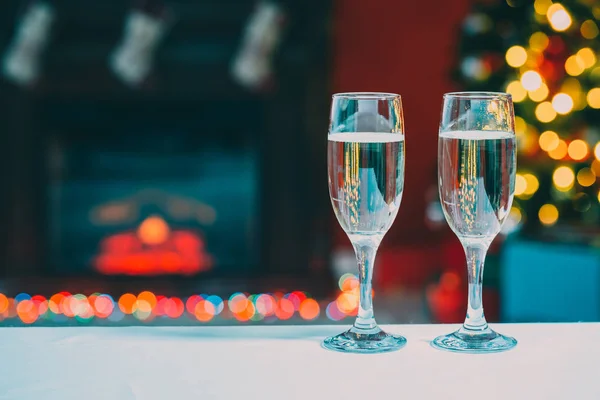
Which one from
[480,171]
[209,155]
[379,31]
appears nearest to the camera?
[480,171]

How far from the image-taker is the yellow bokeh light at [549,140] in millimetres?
3213

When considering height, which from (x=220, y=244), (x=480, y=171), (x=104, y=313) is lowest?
(x=104, y=313)

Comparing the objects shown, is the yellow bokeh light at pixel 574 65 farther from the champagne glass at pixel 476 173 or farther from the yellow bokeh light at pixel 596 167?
the champagne glass at pixel 476 173

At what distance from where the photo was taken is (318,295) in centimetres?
339

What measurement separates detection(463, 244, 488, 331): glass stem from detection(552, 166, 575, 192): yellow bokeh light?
2634 mm

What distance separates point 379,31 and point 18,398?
352cm

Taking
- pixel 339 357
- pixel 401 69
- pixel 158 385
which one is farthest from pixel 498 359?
pixel 401 69

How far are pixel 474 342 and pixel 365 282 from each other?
0.10 meters

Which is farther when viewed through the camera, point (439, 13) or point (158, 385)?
point (439, 13)

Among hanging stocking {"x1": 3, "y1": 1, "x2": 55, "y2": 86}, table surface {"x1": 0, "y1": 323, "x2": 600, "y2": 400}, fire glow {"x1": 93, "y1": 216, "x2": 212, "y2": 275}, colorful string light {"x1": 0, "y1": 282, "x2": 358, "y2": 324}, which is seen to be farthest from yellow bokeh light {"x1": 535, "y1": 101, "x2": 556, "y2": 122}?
table surface {"x1": 0, "y1": 323, "x2": 600, "y2": 400}

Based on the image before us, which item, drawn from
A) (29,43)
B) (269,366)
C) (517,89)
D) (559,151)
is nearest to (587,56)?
(517,89)

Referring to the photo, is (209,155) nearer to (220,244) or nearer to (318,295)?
(220,244)

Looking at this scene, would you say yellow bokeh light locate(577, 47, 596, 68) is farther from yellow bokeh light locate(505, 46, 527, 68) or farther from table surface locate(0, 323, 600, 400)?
table surface locate(0, 323, 600, 400)

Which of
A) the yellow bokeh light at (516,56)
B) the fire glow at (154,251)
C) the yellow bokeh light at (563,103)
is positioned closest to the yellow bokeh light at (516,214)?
the yellow bokeh light at (563,103)
